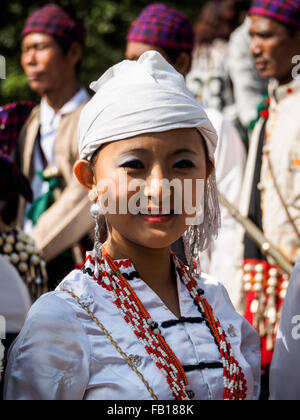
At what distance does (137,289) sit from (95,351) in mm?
282

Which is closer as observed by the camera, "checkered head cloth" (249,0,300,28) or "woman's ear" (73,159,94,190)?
"woman's ear" (73,159,94,190)

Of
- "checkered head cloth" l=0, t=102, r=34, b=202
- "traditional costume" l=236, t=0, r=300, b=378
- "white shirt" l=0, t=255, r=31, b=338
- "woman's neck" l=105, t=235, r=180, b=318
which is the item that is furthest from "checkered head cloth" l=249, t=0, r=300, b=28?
"woman's neck" l=105, t=235, r=180, b=318

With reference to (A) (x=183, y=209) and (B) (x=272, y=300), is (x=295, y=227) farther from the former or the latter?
(A) (x=183, y=209)

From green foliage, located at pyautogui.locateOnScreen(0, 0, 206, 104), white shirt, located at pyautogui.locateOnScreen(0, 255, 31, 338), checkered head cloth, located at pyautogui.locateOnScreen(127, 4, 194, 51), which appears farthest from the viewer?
green foliage, located at pyautogui.locateOnScreen(0, 0, 206, 104)

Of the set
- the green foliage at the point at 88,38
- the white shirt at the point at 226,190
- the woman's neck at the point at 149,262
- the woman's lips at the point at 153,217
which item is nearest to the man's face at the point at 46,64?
the white shirt at the point at 226,190

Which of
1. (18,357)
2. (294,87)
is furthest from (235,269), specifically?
(18,357)

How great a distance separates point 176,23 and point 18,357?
11.0 ft

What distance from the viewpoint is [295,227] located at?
419 cm

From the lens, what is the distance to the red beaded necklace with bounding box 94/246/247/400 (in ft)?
7.50

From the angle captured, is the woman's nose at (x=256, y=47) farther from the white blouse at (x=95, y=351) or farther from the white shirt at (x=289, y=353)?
the white blouse at (x=95, y=351)

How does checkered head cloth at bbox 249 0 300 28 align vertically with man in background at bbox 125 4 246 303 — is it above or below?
above

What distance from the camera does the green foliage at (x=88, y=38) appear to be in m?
9.15

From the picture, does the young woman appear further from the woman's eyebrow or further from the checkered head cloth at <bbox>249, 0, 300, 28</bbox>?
the checkered head cloth at <bbox>249, 0, 300, 28</bbox>

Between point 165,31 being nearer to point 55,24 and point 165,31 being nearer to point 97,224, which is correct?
point 55,24
